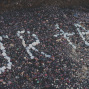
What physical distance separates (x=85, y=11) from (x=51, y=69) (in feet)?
4.91

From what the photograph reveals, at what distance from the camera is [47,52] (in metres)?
2.47

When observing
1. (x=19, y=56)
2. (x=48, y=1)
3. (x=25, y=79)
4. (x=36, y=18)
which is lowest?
(x=25, y=79)

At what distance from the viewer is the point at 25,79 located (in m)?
2.15

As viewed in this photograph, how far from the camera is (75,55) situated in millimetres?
2521

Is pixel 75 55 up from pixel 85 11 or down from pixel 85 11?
down

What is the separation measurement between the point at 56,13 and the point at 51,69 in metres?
Result: 1.12

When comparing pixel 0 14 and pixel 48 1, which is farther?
pixel 48 1

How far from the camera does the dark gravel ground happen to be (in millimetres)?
2160

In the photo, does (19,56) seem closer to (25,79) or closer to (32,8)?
(25,79)

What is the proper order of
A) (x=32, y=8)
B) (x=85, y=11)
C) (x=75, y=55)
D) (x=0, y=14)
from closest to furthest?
(x=75, y=55) → (x=0, y=14) → (x=32, y=8) → (x=85, y=11)

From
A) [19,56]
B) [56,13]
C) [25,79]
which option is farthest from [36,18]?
[25,79]

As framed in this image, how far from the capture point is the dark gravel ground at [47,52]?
216cm

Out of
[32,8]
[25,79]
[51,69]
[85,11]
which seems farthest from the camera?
[85,11]

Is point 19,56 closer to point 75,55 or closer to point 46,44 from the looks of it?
point 46,44
